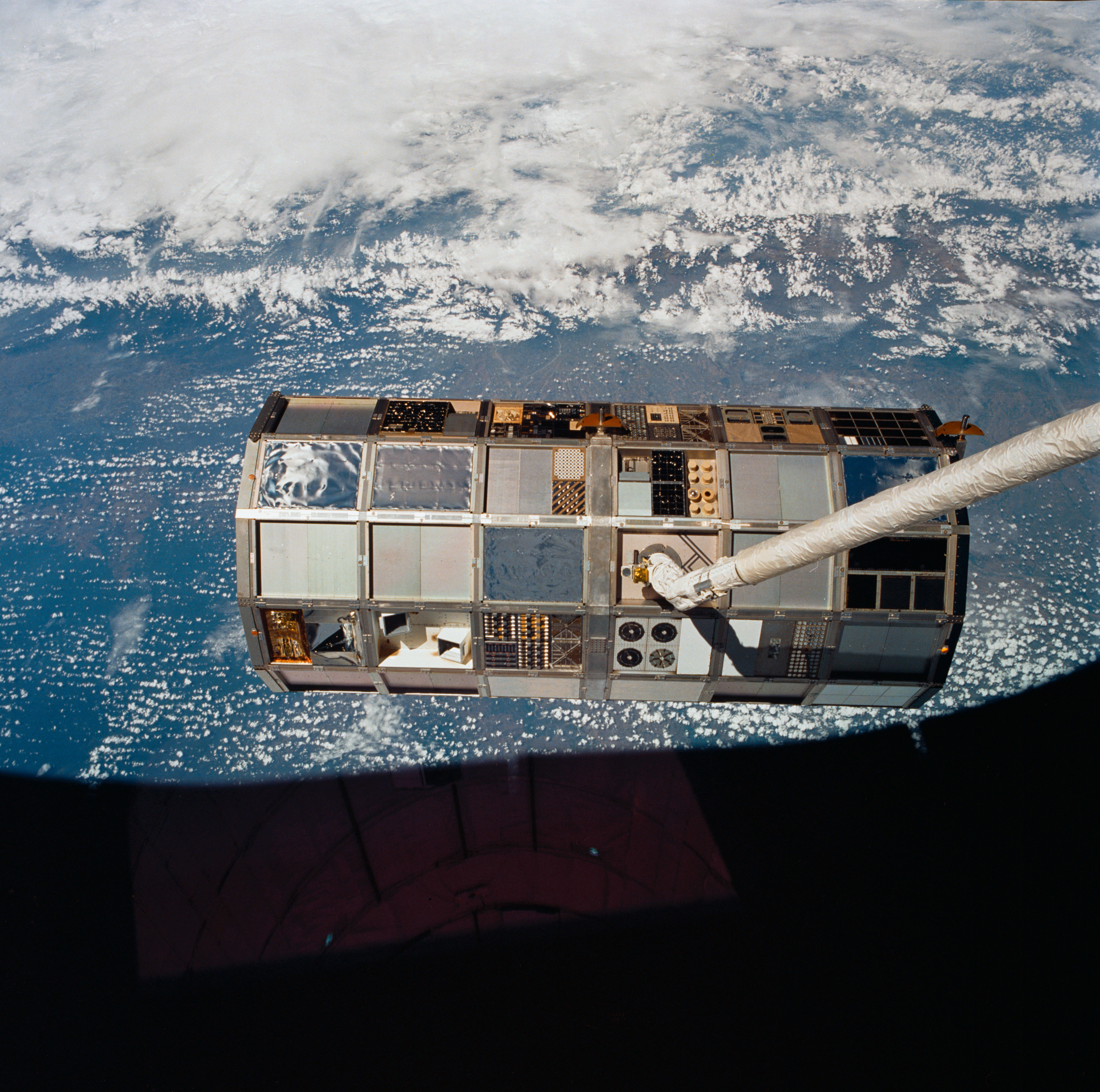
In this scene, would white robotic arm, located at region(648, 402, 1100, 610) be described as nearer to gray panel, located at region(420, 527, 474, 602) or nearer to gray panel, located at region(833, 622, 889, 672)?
gray panel, located at region(833, 622, 889, 672)

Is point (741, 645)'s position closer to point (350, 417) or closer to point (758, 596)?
point (758, 596)

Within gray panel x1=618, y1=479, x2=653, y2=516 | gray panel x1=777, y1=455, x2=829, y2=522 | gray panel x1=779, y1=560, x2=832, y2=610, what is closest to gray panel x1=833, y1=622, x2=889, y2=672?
gray panel x1=779, y1=560, x2=832, y2=610

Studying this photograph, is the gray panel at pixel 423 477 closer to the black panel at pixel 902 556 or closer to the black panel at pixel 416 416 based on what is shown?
the black panel at pixel 416 416

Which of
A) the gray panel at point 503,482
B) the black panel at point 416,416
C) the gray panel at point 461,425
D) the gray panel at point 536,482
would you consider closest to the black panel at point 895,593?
the gray panel at point 536,482

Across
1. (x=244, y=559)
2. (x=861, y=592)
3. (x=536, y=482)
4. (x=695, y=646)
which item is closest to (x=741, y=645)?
(x=695, y=646)

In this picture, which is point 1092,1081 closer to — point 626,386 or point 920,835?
point 920,835
